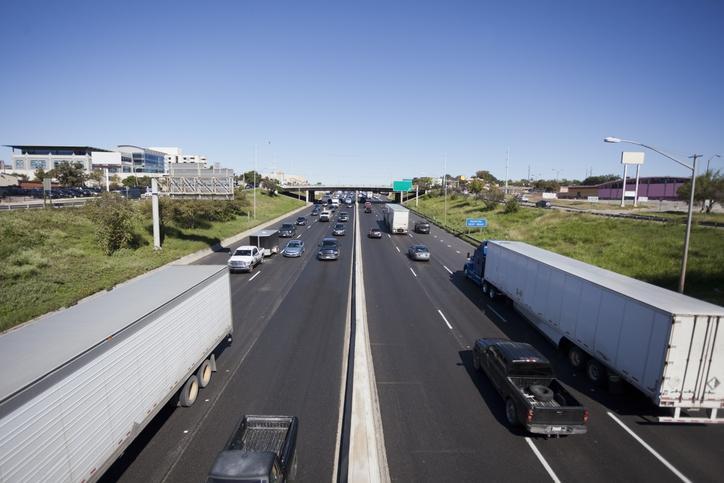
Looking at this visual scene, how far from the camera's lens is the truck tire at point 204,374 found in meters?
11.0

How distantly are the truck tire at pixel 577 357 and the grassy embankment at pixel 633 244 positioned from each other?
12.4 meters

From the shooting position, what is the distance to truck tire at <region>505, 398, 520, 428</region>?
941 centimetres

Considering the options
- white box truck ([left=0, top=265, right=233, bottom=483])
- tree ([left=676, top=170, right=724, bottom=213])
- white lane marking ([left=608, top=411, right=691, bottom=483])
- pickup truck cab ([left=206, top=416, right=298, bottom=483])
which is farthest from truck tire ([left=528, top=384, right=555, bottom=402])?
tree ([left=676, top=170, right=724, bottom=213])

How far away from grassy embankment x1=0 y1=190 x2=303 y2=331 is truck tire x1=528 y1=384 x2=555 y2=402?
18.1 m

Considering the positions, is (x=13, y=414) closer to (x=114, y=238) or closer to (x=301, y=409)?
(x=301, y=409)

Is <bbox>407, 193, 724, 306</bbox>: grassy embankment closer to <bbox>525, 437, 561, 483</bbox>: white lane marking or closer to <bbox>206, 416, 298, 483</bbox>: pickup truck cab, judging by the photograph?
<bbox>525, 437, 561, 483</bbox>: white lane marking

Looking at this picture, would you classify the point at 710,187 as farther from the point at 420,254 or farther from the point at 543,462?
the point at 543,462

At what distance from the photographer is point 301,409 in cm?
1010

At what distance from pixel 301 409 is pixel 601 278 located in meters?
10.4

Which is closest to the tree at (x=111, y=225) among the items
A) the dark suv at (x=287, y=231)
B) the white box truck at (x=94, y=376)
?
the dark suv at (x=287, y=231)

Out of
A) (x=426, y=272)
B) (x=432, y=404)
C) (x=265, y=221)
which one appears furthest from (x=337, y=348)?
(x=265, y=221)

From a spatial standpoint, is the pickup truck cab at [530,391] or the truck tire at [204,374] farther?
the truck tire at [204,374]

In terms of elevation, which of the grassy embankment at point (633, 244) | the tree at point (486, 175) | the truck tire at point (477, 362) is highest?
the tree at point (486, 175)

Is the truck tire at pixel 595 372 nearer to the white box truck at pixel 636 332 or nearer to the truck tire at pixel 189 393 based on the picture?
the white box truck at pixel 636 332
